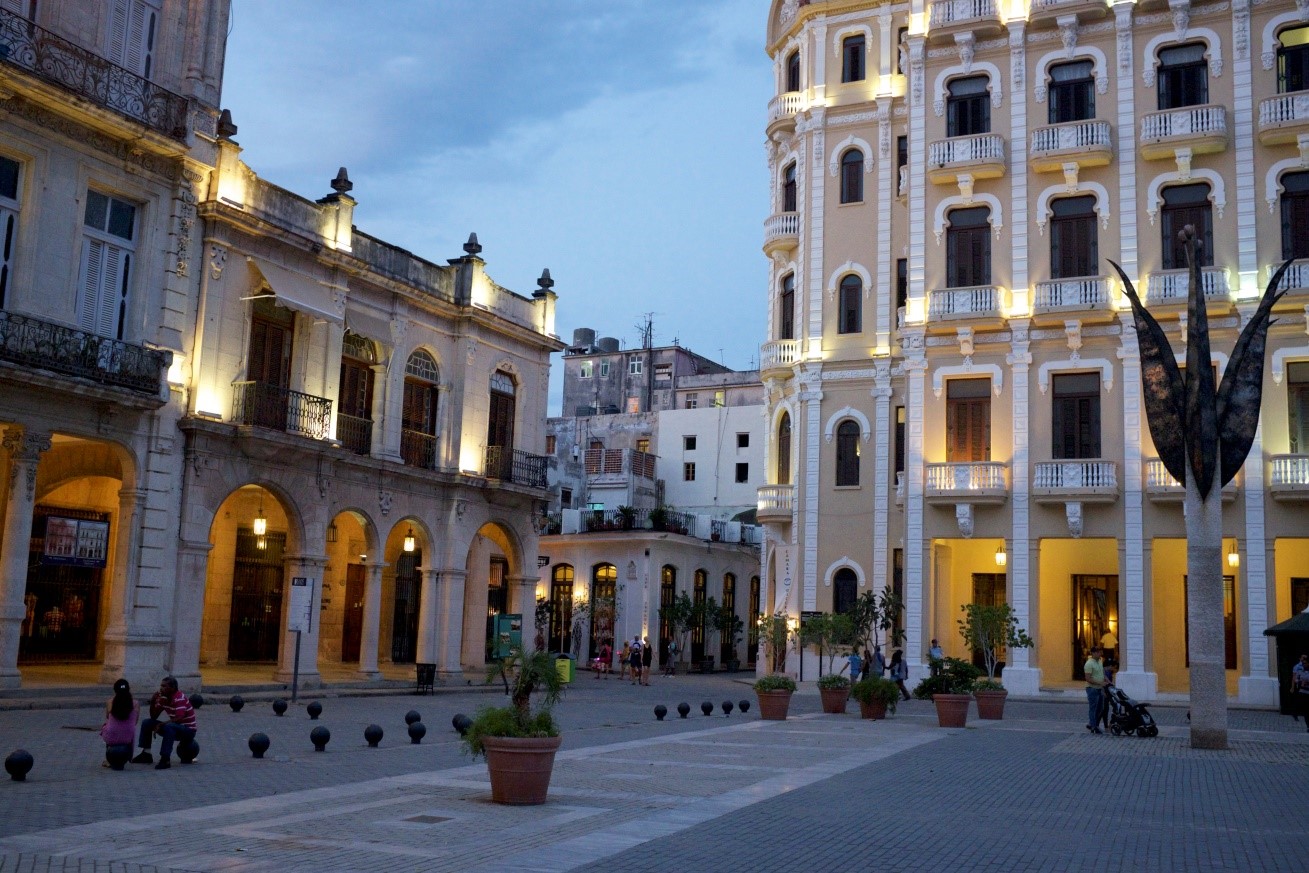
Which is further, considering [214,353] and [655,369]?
[655,369]

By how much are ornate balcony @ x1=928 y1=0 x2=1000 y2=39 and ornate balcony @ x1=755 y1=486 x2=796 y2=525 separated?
15.2 m

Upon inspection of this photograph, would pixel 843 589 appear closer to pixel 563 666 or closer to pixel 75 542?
pixel 563 666

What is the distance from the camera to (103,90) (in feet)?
80.2

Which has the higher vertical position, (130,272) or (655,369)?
(655,369)

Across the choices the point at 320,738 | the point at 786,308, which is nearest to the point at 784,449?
the point at 786,308

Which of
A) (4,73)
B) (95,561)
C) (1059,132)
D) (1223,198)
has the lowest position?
(95,561)

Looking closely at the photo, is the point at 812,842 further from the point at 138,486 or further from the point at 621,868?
the point at 138,486

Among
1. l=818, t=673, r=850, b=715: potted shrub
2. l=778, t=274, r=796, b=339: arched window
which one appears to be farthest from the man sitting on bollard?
l=778, t=274, r=796, b=339: arched window

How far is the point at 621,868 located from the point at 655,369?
65.8 m

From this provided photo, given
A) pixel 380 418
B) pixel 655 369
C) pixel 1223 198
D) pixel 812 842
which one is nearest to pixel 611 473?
pixel 655 369

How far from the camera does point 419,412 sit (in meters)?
35.7

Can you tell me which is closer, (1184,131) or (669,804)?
(669,804)

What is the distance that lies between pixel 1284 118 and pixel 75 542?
32171 mm

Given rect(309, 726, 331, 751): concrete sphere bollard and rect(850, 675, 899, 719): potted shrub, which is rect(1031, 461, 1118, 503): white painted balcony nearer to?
rect(850, 675, 899, 719): potted shrub
